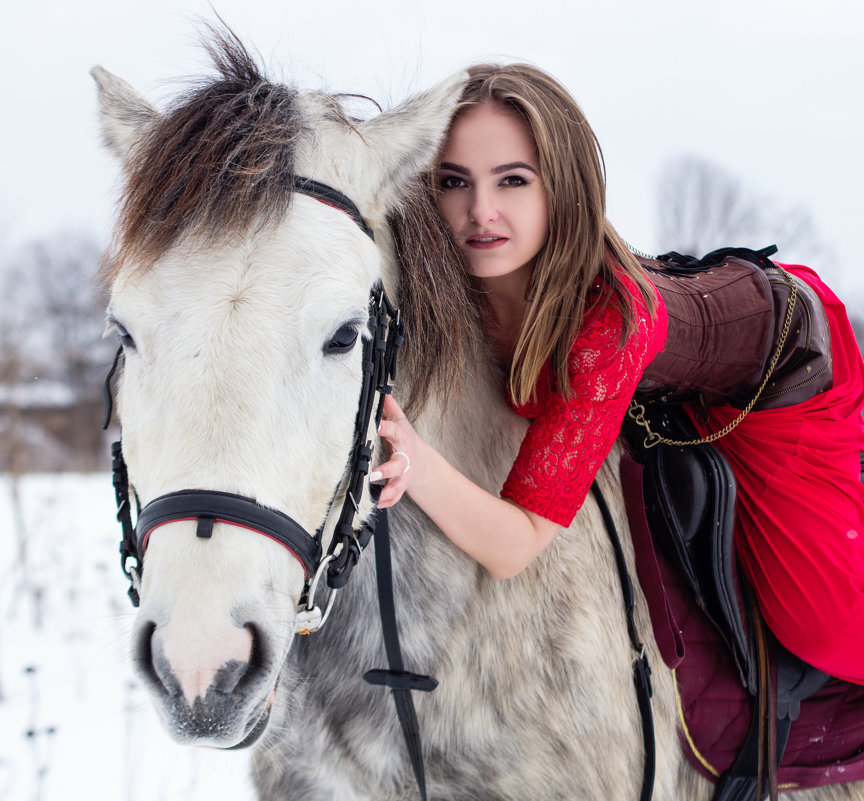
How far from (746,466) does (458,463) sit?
2.82 feet

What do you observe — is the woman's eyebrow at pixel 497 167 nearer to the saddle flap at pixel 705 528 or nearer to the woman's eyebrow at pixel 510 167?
the woman's eyebrow at pixel 510 167

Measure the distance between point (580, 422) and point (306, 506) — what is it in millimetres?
693

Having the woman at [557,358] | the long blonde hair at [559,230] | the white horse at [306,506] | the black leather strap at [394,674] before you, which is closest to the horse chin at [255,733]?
the white horse at [306,506]

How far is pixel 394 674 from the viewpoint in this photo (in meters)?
1.63

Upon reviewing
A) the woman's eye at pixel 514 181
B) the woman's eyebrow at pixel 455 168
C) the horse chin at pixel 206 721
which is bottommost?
the horse chin at pixel 206 721

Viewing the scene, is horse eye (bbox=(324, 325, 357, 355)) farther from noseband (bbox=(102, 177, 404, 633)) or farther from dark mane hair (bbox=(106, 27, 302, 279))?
dark mane hair (bbox=(106, 27, 302, 279))

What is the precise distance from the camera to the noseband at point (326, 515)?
113 centimetres

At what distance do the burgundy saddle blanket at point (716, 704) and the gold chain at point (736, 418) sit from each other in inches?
7.3

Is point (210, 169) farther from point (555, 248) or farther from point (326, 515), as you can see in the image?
point (555, 248)

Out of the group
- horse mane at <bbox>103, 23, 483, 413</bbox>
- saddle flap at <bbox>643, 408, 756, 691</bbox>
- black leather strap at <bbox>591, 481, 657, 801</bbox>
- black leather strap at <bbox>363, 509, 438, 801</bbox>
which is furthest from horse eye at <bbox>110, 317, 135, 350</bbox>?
saddle flap at <bbox>643, 408, 756, 691</bbox>

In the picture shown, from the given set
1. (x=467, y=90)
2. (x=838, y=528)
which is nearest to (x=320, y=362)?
(x=467, y=90)

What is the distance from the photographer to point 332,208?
4.74 ft

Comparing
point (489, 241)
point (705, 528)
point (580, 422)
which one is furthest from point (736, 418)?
point (489, 241)

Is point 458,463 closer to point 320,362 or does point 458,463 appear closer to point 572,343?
point 572,343
